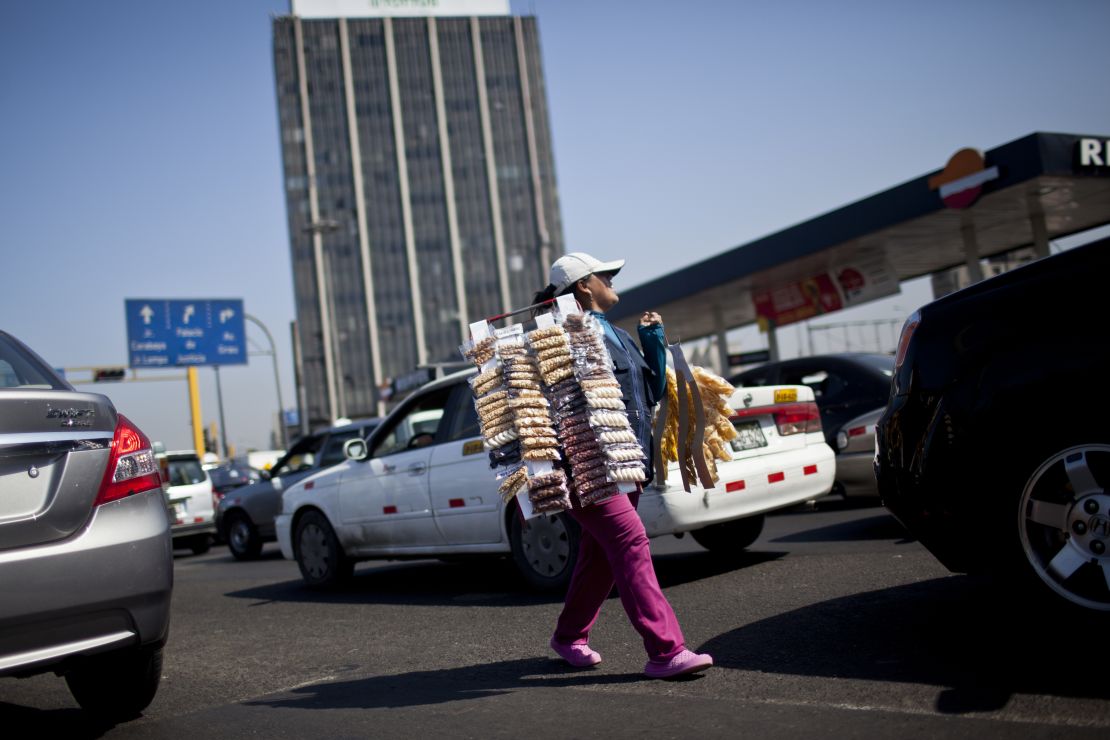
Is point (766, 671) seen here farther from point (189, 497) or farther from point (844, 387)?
point (189, 497)

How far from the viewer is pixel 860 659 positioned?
13.7 feet

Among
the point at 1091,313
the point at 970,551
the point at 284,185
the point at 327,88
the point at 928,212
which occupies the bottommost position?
the point at 970,551

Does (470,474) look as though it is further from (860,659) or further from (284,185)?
(284,185)

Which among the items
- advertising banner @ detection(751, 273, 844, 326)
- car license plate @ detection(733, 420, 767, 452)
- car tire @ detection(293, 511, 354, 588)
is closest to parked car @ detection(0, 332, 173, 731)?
car license plate @ detection(733, 420, 767, 452)

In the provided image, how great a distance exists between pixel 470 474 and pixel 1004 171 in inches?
524

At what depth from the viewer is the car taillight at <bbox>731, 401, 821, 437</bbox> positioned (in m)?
7.31

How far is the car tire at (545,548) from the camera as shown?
22.4 feet

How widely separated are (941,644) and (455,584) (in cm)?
504

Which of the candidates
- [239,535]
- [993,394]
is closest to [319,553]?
[239,535]

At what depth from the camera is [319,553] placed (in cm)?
906

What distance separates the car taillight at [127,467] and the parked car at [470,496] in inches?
124

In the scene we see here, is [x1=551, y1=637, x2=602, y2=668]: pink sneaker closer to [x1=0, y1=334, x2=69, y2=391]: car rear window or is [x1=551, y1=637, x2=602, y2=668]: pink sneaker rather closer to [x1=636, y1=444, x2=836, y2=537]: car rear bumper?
[x1=636, y1=444, x2=836, y2=537]: car rear bumper

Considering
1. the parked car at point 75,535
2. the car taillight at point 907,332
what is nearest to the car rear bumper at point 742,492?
the car taillight at point 907,332

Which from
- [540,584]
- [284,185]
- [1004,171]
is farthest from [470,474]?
[284,185]
